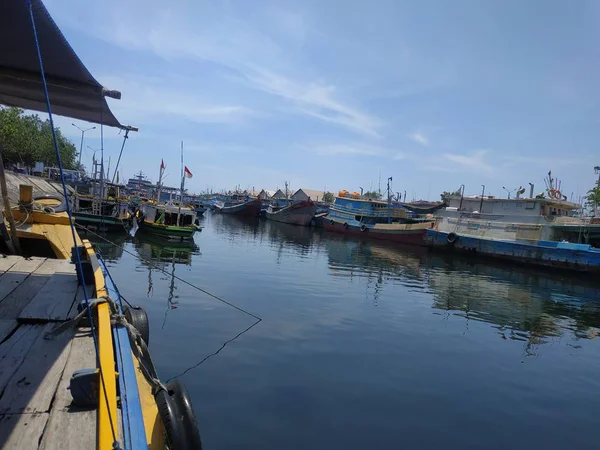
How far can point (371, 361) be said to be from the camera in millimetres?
7648

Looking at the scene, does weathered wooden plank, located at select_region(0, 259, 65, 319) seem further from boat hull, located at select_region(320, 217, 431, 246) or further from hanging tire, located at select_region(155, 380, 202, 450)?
boat hull, located at select_region(320, 217, 431, 246)

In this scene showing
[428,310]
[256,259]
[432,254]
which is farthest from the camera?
[432,254]

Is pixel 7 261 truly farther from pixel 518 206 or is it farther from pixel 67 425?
pixel 518 206

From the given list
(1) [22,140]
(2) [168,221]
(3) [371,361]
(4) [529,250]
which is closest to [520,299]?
(3) [371,361]

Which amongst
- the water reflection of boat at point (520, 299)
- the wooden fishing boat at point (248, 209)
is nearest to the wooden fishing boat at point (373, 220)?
the water reflection of boat at point (520, 299)

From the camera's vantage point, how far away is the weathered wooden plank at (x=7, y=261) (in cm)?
560

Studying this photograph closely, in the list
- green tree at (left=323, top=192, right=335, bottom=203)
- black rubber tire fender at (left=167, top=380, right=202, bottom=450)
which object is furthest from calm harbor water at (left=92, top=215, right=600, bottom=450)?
green tree at (left=323, top=192, right=335, bottom=203)

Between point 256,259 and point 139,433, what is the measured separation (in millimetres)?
17928

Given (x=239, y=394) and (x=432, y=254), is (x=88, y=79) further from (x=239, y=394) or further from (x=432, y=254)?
(x=432, y=254)

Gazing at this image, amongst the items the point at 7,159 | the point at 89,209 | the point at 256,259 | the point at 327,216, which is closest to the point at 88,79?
the point at 256,259

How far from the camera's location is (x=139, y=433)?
2.28m

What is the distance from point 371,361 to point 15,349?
597cm

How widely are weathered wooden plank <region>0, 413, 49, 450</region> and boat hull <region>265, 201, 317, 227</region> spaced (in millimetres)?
47927

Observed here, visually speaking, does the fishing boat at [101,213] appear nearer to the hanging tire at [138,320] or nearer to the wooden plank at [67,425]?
the hanging tire at [138,320]
